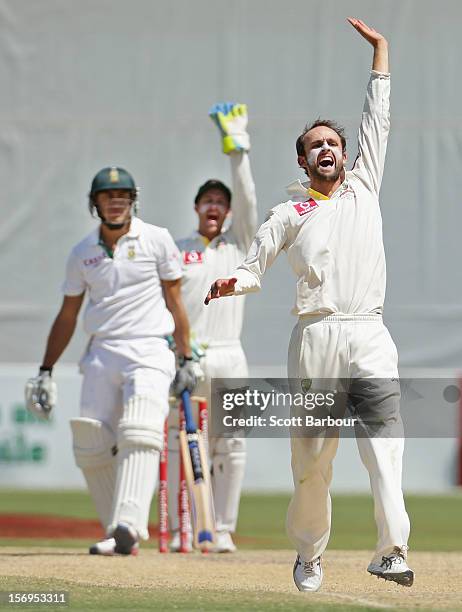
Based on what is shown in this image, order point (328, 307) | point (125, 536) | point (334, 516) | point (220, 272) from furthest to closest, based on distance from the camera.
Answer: point (334, 516), point (220, 272), point (125, 536), point (328, 307)

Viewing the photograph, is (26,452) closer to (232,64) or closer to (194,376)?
(232,64)

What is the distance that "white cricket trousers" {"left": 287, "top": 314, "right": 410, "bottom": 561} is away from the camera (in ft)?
19.7

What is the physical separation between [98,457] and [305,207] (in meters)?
2.39

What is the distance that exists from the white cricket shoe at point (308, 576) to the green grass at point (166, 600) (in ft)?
0.64

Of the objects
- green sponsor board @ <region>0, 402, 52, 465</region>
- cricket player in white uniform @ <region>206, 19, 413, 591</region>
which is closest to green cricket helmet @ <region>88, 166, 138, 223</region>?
cricket player in white uniform @ <region>206, 19, 413, 591</region>

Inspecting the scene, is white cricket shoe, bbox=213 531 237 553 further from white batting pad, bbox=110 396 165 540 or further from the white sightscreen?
the white sightscreen

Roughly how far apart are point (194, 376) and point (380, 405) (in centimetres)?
254

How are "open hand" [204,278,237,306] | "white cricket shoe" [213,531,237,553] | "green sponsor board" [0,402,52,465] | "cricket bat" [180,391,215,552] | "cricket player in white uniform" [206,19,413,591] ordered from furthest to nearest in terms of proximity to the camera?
"green sponsor board" [0,402,52,465]
"white cricket shoe" [213,531,237,553]
"cricket bat" [180,391,215,552]
"cricket player in white uniform" [206,19,413,591]
"open hand" [204,278,237,306]

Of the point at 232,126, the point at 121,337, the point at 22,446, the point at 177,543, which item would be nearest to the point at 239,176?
the point at 232,126

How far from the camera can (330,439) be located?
6.13 metres

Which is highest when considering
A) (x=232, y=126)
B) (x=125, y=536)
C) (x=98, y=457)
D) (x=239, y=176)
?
(x=232, y=126)

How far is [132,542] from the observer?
25.2 feet

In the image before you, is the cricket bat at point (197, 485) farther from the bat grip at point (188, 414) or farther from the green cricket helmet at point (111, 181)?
the green cricket helmet at point (111, 181)

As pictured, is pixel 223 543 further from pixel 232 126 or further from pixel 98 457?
pixel 232 126
